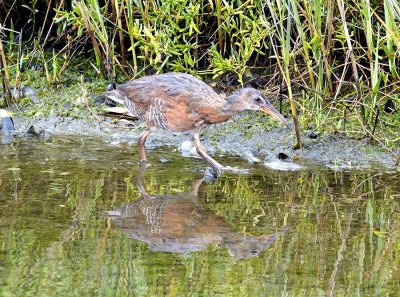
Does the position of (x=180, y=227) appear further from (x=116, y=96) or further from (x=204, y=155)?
(x=116, y=96)

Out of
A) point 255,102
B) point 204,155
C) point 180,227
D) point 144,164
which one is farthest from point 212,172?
point 180,227

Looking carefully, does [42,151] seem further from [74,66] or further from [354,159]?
[354,159]

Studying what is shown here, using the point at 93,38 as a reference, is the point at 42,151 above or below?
below

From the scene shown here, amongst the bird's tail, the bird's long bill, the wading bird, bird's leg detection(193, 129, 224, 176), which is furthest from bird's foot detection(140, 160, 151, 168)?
the wading bird

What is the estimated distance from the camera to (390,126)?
26.6 feet

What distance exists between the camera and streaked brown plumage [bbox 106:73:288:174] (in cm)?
760

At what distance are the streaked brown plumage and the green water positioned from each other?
0.29 metres

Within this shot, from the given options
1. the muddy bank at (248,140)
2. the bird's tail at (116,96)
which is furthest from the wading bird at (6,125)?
the bird's tail at (116,96)

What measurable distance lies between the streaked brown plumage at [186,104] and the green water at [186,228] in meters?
0.29

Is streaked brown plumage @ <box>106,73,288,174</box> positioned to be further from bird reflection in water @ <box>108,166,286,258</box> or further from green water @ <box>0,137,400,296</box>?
bird reflection in water @ <box>108,166,286,258</box>

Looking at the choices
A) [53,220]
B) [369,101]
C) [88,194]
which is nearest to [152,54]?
[369,101]

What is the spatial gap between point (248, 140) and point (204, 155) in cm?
81

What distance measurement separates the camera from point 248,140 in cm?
817

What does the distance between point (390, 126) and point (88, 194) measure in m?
2.98
